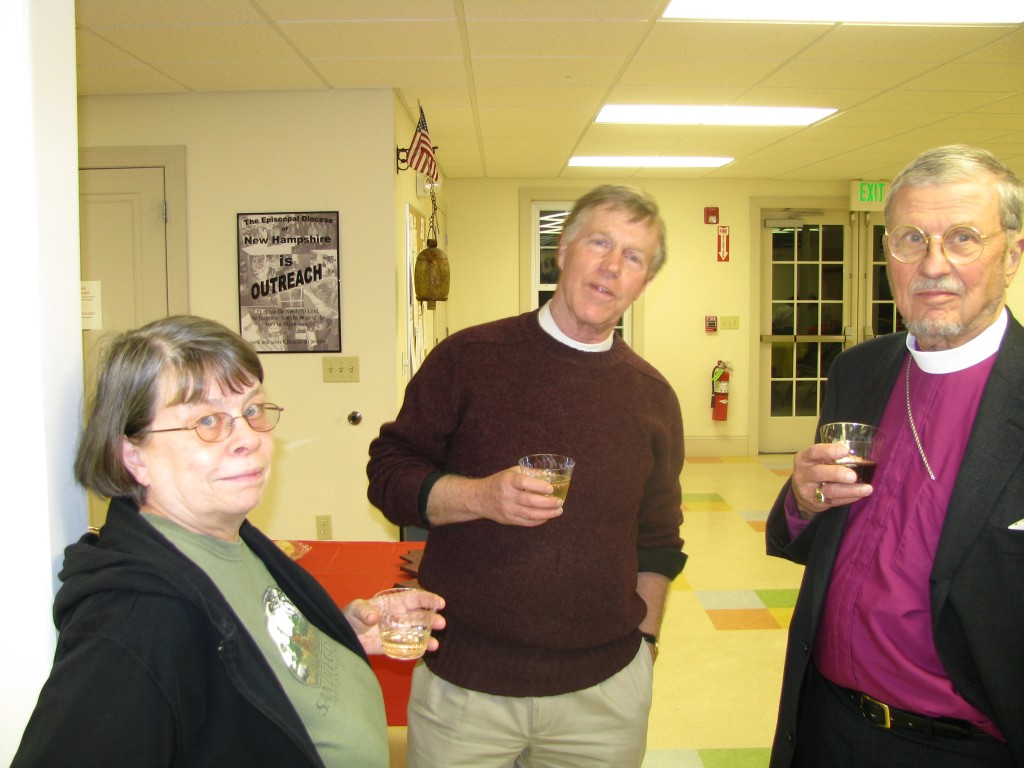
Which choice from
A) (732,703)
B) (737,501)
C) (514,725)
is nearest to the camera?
(514,725)

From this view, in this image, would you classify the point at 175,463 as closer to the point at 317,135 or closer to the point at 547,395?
the point at 547,395

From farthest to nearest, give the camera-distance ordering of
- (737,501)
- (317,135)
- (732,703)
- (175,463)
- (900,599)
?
(737,501), (317,135), (732,703), (900,599), (175,463)

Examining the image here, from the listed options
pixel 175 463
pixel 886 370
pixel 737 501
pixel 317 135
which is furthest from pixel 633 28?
pixel 737 501

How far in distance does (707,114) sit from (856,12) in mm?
1704

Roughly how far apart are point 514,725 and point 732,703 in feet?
6.12

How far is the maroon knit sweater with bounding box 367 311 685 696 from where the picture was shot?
140 centimetres

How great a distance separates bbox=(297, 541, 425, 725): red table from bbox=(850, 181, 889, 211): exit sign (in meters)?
6.39

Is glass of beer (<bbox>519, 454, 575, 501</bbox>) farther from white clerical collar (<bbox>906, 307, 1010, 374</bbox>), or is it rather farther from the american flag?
the american flag

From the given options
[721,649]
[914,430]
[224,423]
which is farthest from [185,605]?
[721,649]

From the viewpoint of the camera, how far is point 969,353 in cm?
131

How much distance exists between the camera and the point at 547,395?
149 cm

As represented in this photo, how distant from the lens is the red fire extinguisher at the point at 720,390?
7.23 m

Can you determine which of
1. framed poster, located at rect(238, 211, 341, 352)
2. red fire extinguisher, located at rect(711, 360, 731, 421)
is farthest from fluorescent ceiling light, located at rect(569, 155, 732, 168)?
framed poster, located at rect(238, 211, 341, 352)

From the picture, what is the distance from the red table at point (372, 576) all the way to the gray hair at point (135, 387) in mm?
1042
